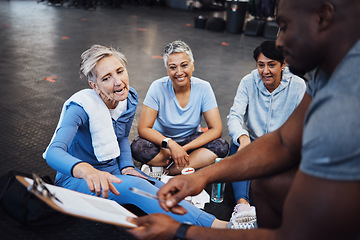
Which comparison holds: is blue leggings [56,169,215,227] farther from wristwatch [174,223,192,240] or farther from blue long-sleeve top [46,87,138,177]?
wristwatch [174,223,192,240]

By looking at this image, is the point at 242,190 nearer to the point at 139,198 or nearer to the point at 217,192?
the point at 217,192

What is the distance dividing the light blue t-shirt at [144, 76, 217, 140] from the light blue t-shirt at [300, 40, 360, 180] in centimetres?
153

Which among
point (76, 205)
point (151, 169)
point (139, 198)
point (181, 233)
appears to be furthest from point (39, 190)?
point (151, 169)

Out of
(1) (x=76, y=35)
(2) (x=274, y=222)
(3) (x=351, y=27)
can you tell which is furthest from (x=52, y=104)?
(1) (x=76, y=35)

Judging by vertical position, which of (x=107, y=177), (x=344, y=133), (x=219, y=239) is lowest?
(x=107, y=177)

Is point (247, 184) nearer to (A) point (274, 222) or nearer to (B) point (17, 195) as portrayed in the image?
(A) point (274, 222)

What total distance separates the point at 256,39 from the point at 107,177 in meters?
6.72

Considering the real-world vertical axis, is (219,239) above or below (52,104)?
above

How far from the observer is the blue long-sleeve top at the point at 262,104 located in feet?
6.84

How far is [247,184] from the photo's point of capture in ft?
6.46

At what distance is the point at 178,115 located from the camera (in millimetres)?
2281

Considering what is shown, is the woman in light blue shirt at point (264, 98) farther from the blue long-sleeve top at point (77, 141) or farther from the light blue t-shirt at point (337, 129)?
the light blue t-shirt at point (337, 129)

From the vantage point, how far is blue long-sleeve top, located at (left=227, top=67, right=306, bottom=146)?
2.08 metres

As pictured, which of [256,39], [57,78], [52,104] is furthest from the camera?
[256,39]
